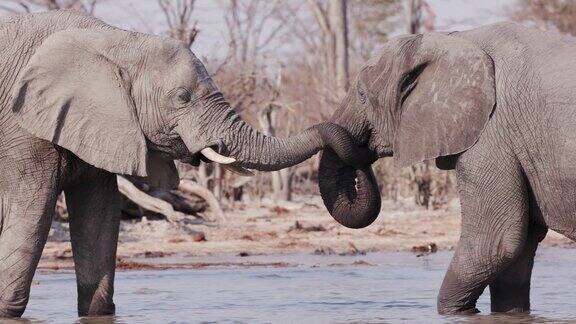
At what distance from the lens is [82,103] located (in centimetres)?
762

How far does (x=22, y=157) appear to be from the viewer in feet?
25.0

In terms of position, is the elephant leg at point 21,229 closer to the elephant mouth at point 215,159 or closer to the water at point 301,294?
the water at point 301,294

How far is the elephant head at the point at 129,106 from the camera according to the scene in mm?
7570

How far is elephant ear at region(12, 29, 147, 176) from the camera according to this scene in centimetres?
755

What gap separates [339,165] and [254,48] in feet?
95.8

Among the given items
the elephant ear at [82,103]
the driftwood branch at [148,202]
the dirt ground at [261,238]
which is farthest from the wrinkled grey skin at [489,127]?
the driftwood branch at [148,202]

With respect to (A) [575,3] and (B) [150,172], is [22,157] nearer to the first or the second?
(B) [150,172]

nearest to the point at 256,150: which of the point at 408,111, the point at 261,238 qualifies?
the point at 408,111

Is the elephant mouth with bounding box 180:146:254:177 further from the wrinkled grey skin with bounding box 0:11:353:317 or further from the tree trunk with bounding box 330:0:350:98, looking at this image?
the tree trunk with bounding box 330:0:350:98

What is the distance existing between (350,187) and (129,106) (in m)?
1.48

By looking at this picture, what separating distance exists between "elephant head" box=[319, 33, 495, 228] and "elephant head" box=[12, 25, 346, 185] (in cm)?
55

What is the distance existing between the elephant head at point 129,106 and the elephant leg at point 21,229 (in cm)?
31

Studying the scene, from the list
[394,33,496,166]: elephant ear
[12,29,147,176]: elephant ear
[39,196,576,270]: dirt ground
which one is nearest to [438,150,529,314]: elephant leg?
[394,33,496,166]: elephant ear

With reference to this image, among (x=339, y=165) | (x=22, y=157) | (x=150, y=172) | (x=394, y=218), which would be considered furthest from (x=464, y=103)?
(x=394, y=218)
